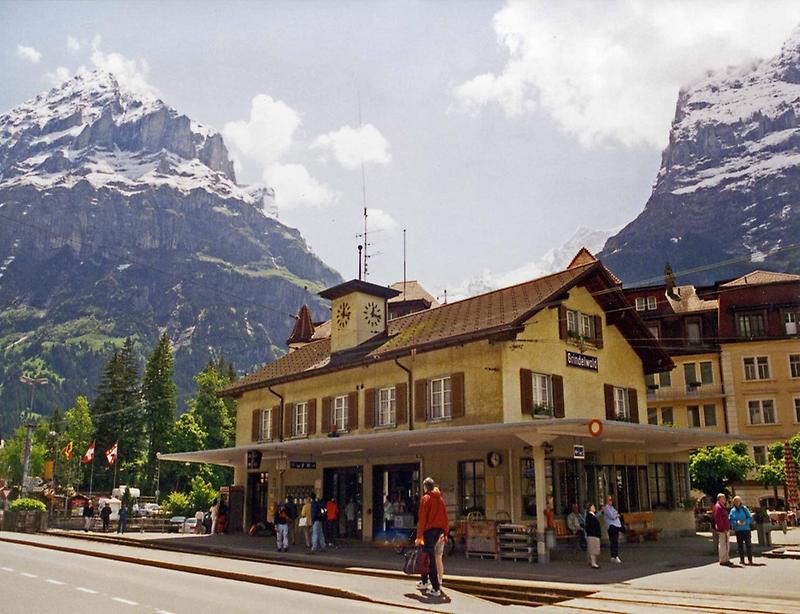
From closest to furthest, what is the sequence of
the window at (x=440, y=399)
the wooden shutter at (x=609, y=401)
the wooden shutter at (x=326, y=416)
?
the window at (x=440, y=399), the wooden shutter at (x=609, y=401), the wooden shutter at (x=326, y=416)

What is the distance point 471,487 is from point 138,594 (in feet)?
39.4

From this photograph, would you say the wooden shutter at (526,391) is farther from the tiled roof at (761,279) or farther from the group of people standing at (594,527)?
the tiled roof at (761,279)

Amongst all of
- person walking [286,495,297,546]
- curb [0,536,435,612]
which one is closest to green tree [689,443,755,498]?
person walking [286,495,297,546]

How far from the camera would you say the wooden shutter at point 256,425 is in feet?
107

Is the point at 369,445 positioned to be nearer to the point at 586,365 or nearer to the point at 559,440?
the point at 559,440

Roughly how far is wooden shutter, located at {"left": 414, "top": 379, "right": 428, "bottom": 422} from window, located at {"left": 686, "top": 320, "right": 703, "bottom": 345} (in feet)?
91.7

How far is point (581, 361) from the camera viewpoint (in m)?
24.8

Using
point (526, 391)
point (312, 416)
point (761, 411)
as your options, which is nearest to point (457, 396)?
point (526, 391)

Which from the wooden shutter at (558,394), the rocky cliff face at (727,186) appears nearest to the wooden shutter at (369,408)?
the wooden shutter at (558,394)

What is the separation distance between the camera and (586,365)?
25.0 meters

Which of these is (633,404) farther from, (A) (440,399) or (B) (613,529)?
(B) (613,529)

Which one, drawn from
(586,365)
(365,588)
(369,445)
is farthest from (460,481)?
(365,588)

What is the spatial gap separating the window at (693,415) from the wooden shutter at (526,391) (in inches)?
1118

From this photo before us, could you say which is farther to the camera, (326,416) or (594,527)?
(326,416)
